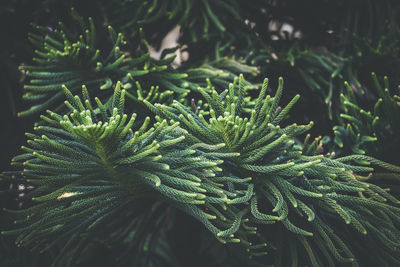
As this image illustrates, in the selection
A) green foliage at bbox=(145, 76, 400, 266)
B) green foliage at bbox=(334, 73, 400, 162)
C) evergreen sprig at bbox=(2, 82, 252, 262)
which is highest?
green foliage at bbox=(334, 73, 400, 162)

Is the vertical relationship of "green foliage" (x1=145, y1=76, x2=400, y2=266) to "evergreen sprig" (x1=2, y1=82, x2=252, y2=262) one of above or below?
above

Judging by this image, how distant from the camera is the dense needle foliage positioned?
69cm

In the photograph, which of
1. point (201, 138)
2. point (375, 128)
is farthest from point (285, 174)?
point (375, 128)

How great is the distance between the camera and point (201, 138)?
73 centimetres

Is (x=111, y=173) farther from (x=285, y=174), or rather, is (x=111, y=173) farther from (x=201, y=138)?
(x=285, y=174)

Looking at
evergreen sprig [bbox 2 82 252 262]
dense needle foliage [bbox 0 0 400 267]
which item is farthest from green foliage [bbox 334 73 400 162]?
evergreen sprig [bbox 2 82 252 262]

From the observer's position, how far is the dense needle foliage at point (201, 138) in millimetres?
686

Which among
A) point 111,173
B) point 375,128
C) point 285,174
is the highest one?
point 375,128

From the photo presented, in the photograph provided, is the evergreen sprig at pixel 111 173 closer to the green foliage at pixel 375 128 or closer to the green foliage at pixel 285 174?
the green foliage at pixel 285 174

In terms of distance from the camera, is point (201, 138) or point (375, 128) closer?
point (201, 138)

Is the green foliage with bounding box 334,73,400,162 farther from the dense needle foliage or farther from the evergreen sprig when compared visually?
the evergreen sprig

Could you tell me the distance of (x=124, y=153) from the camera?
681 millimetres

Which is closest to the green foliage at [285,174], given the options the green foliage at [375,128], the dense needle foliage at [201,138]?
the dense needle foliage at [201,138]

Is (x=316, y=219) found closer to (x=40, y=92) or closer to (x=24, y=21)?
(x=40, y=92)
